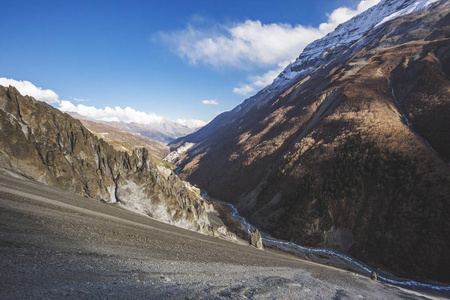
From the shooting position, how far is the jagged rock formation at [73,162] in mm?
18266

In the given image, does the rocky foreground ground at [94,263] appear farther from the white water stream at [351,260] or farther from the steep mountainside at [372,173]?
the steep mountainside at [372,173]

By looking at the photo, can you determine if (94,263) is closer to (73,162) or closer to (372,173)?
(73,162)

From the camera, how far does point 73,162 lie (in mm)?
23719

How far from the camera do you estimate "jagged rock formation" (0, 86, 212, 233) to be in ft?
59.9

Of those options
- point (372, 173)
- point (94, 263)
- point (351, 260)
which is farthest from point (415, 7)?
point (94, 263)

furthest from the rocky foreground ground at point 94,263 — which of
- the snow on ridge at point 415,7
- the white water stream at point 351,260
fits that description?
the snow on ridge at point 415,7

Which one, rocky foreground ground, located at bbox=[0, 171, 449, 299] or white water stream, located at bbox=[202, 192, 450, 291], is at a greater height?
rocky foreground ground, located at bbox=[0, 171, 449, 299]

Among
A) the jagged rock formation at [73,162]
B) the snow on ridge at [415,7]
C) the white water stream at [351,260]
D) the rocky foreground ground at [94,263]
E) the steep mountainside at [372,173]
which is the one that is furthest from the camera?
the snow on ridge at [415,7]

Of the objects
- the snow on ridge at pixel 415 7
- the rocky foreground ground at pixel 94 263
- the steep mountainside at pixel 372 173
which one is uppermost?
the snow on ridge at pixel 415 7

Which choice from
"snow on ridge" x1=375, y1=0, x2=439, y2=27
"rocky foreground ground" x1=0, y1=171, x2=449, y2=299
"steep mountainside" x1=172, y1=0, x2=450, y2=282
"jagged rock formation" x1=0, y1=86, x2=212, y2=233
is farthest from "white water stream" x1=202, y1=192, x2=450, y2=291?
→ "snow on ridge" x1=375, y1=0, x2=439, y2=27

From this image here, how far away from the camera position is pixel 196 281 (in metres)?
8.95

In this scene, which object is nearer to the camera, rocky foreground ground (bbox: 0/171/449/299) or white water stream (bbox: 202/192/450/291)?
rocky foreground ground (bbox: 0/171/449/299)

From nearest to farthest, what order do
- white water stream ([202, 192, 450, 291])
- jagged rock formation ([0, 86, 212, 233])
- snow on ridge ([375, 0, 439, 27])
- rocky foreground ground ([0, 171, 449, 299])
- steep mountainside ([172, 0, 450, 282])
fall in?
rocky foreground ground ([0, 171, 449, 299]), jagged rock formation ([0, 86, 212, 233]), white water stream ([202, 192, 450, 291]), steep mountainside ([172, 0, 450, 282]), snow on ridge ([375, 0, 439, 27])

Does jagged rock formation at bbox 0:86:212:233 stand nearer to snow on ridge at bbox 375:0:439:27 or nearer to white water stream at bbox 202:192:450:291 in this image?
white water stream at bbox 202:192:450:291
